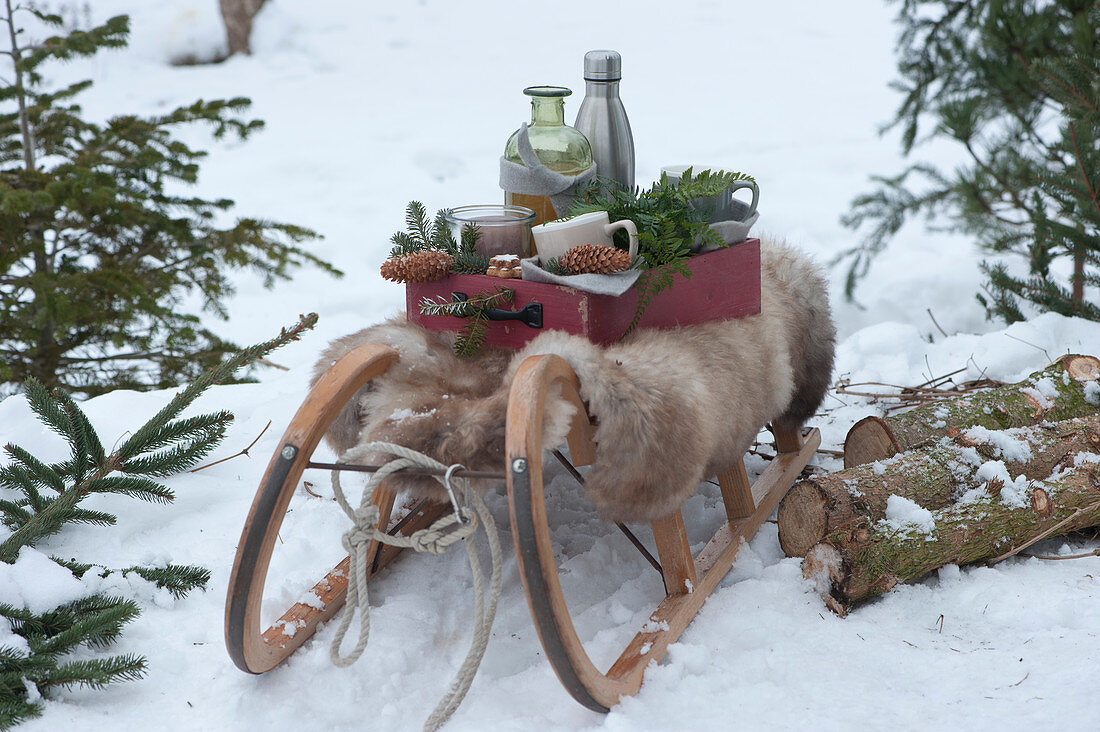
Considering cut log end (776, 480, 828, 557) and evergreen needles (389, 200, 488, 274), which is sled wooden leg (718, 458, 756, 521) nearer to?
cut log end (776, 480, 828, 557)

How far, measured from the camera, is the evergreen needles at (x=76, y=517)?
166 cm

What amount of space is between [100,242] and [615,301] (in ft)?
8.08

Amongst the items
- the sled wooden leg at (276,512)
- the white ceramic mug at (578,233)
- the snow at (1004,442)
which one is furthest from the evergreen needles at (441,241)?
the snow at (1004,442)

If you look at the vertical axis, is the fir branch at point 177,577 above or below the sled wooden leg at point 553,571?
below

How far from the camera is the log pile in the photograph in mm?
1907

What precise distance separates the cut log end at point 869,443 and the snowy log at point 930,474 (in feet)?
0.46

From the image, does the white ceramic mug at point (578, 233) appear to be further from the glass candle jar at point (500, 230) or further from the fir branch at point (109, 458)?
the fir branch at point (109, 458)

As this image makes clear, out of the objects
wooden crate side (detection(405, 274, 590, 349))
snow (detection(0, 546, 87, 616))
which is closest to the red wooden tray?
wooden crate side (detection(405, 274, 590, 349))

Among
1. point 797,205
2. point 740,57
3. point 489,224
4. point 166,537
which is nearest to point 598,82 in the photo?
point 489,224

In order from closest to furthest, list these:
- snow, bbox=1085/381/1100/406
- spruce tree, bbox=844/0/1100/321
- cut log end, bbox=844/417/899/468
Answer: cut log end, bbox=844/417/899/468 < snow, bbox=1085/381/1100/406 < spruce tree, bbox=844/0/1100/321

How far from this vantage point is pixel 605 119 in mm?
2135

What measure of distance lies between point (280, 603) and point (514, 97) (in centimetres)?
699

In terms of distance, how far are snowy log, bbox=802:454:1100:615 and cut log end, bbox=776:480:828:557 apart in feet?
0.17

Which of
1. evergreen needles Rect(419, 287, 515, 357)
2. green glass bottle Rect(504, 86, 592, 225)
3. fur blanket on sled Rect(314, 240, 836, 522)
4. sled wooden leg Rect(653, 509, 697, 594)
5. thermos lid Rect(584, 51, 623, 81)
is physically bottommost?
sled wooden leg Rect(653, 509, 697, 594)
